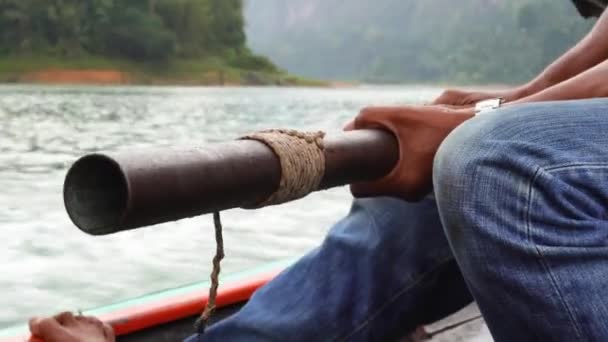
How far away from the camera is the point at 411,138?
2.28 ft

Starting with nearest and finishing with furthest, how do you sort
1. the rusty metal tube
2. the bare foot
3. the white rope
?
the rusty metal tube
the white rope
the bare foot

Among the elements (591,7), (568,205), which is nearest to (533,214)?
(568,205)

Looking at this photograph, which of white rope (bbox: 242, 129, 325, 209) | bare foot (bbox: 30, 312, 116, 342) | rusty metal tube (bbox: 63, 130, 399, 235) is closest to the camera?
rusty metal tube (bbox: 63, 130, 399, 235)

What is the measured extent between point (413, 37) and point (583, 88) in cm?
8121

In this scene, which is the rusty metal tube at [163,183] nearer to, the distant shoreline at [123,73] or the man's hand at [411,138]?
the man's hand at [411,138]

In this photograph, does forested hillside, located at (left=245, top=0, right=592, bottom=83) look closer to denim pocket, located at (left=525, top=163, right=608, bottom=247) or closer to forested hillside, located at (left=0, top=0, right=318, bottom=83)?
forested hillside, located at (left=0, top=0, right=318, bottom=83)

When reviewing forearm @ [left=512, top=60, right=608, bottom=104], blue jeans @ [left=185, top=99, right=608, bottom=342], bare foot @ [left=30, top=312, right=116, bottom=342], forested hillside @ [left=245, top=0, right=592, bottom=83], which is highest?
forearm @ [left=512, top=60, right=608, bottom=104]

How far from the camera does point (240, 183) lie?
1.81ft

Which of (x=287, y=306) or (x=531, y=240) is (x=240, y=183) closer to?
(x=531, y=240)

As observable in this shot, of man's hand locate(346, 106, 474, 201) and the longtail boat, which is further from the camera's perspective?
man's hand locate(346, 106, 474, 201)

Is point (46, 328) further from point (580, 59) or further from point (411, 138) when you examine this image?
point (580, 59)

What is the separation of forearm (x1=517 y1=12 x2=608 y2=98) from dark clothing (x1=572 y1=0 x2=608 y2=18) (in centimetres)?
11

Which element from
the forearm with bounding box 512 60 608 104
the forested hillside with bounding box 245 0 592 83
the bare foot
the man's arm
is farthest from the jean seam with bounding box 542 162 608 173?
the forested hillside with bounding box 245 0 592 83

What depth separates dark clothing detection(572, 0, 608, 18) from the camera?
3.58 ft
